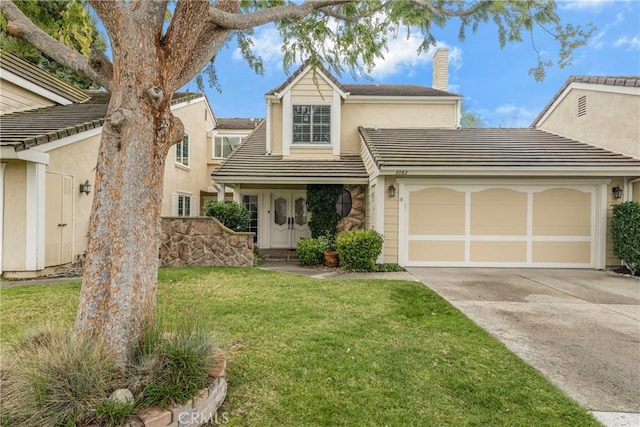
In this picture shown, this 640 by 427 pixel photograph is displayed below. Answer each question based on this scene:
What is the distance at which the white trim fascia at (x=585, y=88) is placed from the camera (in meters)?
8.75

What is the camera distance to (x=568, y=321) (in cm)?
479

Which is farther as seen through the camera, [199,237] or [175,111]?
[175,111]

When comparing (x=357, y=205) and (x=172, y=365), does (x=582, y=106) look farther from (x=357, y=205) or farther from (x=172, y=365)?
(x=172, y=365)

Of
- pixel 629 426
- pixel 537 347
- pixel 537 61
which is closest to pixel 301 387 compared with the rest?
pixel 629 426

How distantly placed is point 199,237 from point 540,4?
360 inches

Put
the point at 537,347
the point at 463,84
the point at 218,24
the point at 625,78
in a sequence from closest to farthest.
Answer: the point at 218,24
the point at 537,347
the point at 625,78
the point at 463,84

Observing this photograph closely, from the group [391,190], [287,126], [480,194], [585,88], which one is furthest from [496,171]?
[287,126]

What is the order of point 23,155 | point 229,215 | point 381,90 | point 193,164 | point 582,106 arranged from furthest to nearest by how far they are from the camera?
point 193,164 → point 381,90 → point 582,106 → point 229,215 → point 23,155

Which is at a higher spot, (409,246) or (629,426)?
(409,246)

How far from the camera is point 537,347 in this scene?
387 cm

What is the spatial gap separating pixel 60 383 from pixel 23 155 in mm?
7197

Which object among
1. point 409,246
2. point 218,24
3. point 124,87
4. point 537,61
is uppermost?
point 537,61

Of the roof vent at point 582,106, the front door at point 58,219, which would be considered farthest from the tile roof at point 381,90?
the front door at point 58,219

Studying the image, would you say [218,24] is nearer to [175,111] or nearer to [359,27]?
[359,27]
